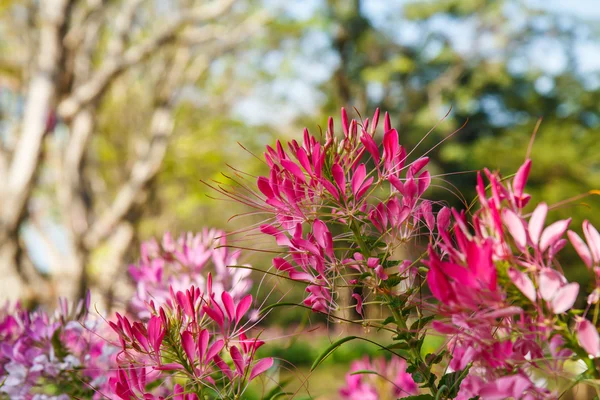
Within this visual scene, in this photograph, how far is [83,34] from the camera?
26.1ft

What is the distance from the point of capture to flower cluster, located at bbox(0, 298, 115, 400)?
107 cm

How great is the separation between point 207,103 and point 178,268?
42.7 feet

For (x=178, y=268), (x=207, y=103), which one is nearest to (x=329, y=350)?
(x=178, y=268)

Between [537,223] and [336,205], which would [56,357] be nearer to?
[336,205]

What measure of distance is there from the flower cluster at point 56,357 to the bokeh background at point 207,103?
5051mm

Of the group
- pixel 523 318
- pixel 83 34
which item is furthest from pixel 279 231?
pixel 83 34

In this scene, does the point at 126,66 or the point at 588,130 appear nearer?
the point at 126,66

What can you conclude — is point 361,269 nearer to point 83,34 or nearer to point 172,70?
point 83,34

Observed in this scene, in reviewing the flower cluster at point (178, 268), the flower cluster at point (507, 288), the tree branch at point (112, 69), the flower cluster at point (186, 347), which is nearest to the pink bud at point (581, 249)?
the flower cluster at point (507, 288)

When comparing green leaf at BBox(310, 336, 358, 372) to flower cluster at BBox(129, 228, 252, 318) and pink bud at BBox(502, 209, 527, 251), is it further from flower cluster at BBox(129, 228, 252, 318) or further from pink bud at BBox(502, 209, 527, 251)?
flower cluster at BBox(129, 228, 252, 318)

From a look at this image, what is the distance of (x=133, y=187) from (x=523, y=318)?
8.58 m

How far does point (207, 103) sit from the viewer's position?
14062 mm

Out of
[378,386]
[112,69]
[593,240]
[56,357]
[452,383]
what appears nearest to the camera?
[593,240]

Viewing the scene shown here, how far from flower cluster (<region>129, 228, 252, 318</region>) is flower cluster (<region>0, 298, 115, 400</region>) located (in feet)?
0.61
